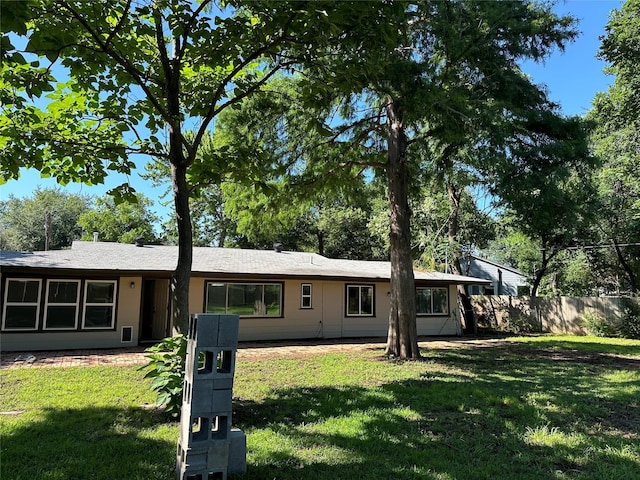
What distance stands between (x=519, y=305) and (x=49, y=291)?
61.1 ft

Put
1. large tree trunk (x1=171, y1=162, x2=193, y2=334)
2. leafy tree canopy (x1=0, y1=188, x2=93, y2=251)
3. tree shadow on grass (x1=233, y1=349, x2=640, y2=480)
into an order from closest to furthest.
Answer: tree shadow on grass (x1=233, y1=349, x2=640, y2=480)
large tree trunk (x1=171, y1=162, x2=193, y2=334)
leafy tree canopy (x1=0, y1=188, x2=93, y2=251)

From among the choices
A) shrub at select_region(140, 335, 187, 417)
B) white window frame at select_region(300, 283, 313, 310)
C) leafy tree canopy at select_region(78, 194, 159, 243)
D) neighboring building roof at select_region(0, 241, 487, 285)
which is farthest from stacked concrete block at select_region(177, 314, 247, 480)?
leafy tree canopy at select_region(78, 194, 159, 243)

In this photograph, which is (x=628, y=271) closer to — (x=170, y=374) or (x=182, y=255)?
(x=182, y=255)

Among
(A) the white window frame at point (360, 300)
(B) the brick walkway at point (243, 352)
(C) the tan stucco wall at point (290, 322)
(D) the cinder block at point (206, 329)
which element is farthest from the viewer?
(A) the white window frame at point (360, 300)

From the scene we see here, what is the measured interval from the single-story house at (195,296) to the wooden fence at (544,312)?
3716mm

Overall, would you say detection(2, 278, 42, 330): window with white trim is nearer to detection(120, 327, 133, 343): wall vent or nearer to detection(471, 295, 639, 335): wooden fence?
detection(120, 327, 133, 343): wall vent

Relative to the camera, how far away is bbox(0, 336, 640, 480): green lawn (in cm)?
372

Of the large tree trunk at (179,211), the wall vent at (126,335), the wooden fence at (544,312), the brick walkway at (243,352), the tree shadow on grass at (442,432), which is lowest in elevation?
the tree shadow on grass at (442,432)

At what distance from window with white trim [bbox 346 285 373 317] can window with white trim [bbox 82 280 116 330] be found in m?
7.80

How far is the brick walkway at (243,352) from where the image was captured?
8995 mm

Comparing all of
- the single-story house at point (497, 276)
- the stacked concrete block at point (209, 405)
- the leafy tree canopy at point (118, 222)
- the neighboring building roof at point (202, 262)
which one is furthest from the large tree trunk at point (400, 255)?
the single-story house at point (497, 276)

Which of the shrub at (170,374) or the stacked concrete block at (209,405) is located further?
the shrub at (170,374)

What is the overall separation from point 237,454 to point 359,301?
1216cm

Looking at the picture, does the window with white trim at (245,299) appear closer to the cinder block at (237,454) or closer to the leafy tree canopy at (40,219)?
the cinder block at (237,454)
